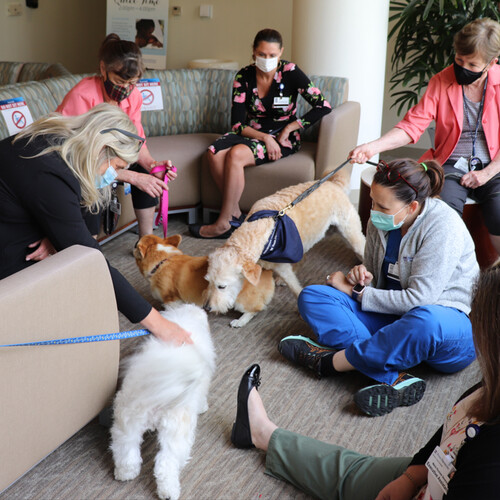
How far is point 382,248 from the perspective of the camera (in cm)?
247

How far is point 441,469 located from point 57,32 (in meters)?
7.18

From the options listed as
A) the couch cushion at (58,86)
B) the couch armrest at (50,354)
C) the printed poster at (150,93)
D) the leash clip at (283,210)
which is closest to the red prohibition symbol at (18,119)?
the couch cushion at (58,86)

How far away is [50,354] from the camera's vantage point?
5.42ft

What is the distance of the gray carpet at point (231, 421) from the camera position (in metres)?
1.86

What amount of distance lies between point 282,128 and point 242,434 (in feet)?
7.99

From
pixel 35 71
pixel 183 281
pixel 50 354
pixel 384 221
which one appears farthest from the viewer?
pixel 35 71

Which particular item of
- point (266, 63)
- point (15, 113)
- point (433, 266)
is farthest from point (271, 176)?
point (433, 266)

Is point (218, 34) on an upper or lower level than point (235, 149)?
upper

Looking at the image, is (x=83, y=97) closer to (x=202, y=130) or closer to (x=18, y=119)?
(x=18, y=119)

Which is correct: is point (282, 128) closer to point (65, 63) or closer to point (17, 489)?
point (17, 489)

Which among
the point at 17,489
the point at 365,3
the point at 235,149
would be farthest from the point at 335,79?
the point at 17,489

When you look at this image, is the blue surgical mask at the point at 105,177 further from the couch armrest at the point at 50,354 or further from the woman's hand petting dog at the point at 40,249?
the couch armrest at the point at 50,354

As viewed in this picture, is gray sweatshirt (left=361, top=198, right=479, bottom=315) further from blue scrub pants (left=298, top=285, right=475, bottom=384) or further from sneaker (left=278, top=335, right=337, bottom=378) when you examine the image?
sneaker (left=278, top=335, right=337, bottom=378)

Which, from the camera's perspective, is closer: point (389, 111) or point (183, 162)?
point (183, 162)
